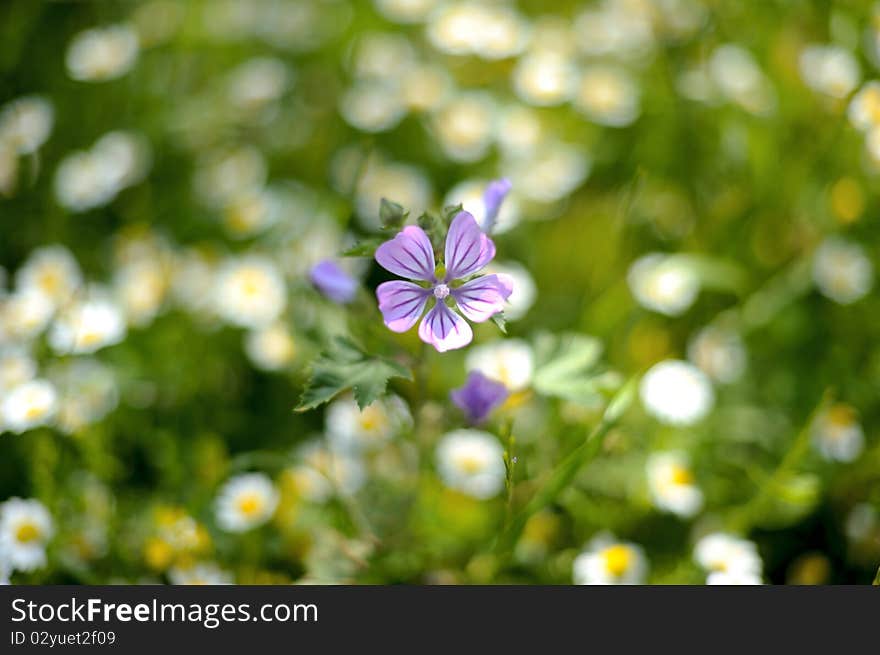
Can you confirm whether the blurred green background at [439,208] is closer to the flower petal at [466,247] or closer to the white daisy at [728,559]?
the white daisy at [728,559]

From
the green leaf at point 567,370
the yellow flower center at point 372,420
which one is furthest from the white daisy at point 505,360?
the yellow flower center at point 372,420

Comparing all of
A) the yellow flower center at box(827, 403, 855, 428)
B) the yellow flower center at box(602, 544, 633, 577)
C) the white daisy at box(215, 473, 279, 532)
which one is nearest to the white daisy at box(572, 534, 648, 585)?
the yellow flower center at box(602, 544, 633, 577)

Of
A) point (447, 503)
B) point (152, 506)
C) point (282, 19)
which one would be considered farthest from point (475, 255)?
Answer: point (282, 19)

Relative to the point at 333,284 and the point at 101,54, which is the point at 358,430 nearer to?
the point at 333,284

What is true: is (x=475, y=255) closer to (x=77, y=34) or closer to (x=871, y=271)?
(x=871, y=271)

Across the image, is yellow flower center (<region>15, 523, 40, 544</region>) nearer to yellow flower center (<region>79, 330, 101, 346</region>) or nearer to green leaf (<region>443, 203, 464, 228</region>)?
yellow flower center (<region>79, 330, 101, 346</region>)

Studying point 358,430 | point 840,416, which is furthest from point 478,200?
point 840,416
